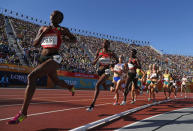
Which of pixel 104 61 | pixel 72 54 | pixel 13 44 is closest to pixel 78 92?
pixel 104 61

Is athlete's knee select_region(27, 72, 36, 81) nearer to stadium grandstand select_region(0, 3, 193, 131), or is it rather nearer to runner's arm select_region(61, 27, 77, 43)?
stadium grandstand select_region(0, 3, 193, 131)

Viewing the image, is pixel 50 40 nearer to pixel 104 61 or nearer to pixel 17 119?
pixel 17 119

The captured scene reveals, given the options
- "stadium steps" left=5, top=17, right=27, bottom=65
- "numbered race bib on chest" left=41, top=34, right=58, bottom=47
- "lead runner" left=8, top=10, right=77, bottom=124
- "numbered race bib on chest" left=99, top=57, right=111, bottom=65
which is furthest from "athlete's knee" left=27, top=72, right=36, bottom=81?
"stadium steps" left=5, top=17, right=27, bottom=65

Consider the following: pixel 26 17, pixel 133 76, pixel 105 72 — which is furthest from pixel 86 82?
pixel 26 17

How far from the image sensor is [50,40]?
13.5ft

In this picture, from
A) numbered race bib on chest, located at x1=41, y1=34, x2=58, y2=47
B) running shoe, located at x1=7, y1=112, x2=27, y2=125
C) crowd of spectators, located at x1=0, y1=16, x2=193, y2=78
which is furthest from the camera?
crowd of spectators, located at x1=0, y1=16, x2=193, y2=78

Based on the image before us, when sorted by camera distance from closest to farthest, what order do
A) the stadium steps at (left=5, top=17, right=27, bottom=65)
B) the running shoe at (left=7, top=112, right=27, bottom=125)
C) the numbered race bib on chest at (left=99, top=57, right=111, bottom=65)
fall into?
the running shoe at (left=7, top=112, right=27, bottom=125)
the numbered race bib on chest at (left=99, top=57, right=111, bottom=65)
the stadium steps at (left=5, top=17, right=27, bottom=65)

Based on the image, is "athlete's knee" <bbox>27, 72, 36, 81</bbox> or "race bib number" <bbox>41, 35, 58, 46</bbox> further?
"race bib number" <bbox>41, 35, 58, 46</bbox>

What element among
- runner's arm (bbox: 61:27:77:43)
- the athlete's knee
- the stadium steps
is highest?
the stadium steps

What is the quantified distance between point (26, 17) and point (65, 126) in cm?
4890

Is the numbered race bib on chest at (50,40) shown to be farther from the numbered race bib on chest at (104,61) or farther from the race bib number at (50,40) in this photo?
the numbered race bib on chest at (104,61)

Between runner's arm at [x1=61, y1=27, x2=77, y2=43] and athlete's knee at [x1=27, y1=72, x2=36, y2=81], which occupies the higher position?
runner's arm at [x1=61, y1=27, x2=77, y2=43]

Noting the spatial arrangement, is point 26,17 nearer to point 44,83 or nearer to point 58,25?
point 44,83

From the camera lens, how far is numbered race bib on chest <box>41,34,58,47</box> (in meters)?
4.11
